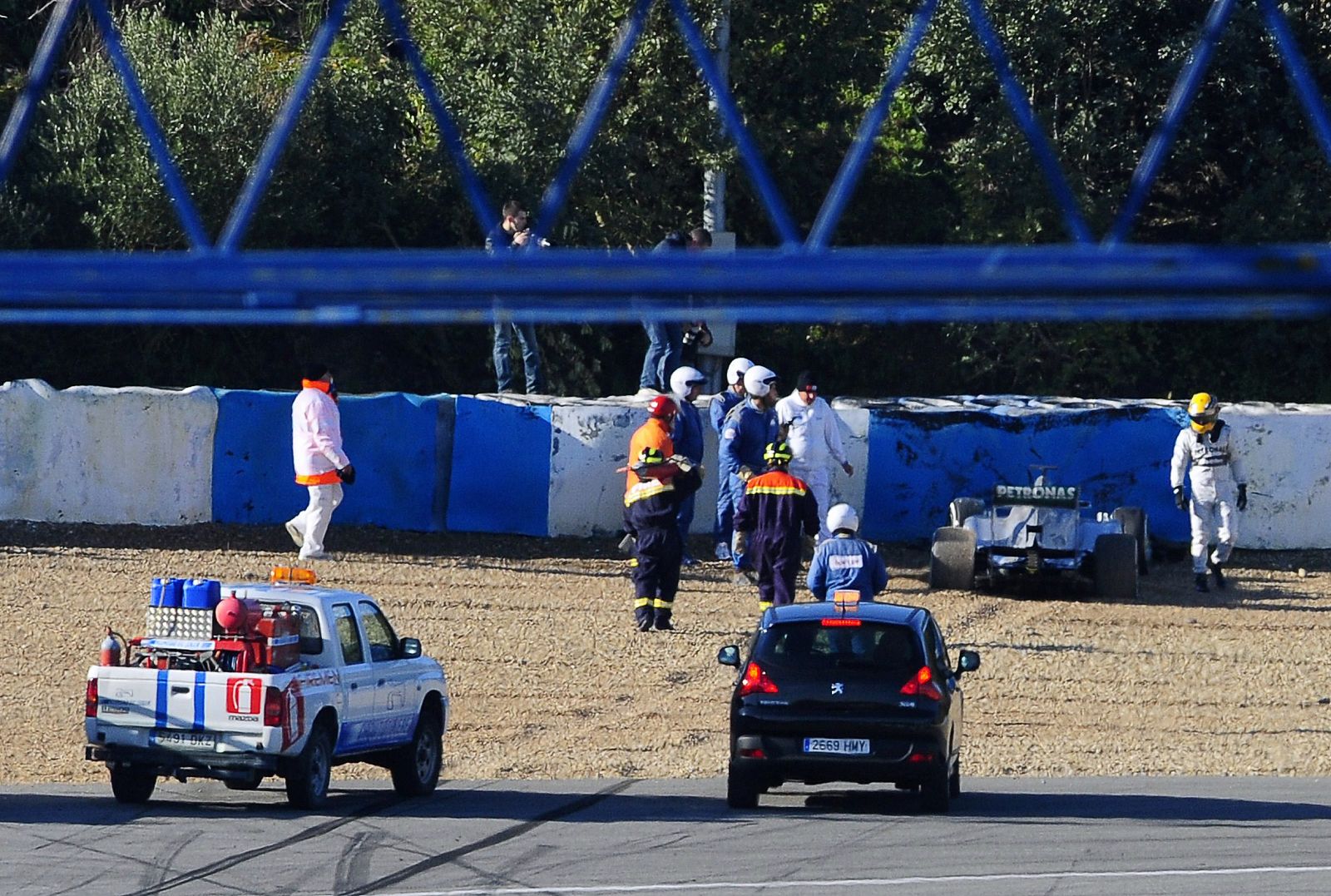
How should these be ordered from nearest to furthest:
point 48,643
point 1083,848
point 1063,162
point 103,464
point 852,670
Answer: point 1083,848 < point 852,670 < point 48,643 < point 103,464 < point 1063,162

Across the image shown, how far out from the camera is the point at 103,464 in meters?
20.9

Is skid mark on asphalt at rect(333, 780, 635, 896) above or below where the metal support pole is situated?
below

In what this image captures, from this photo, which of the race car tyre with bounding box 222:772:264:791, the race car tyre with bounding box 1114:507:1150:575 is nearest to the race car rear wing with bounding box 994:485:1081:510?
the race car tyre with bounding box 1114:507:1150:575

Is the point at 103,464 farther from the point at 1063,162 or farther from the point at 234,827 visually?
the point at 1063,162

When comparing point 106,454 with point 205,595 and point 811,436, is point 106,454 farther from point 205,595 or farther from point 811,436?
point 205,595

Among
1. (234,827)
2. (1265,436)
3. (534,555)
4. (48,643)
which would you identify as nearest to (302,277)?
(234,827)

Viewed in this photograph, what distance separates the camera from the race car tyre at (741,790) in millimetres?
12305

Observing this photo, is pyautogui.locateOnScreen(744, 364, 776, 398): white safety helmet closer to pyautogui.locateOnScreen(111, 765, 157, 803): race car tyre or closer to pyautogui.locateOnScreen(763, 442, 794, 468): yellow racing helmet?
pyautogui.locateOnScreen(763, 442, 794, 468): yellow racing helmet

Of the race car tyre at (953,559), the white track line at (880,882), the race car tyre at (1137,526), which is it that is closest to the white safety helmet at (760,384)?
the race car tyre at (953,559)

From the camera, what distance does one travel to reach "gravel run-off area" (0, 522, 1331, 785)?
49.2 feet

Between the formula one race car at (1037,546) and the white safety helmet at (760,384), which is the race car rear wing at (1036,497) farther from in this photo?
the white safety helmet at (760,384)

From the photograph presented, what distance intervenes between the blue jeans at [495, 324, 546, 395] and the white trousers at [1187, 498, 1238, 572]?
7.30 metres

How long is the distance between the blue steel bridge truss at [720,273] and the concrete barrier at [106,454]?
44.2 ft

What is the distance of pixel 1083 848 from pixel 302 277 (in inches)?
258
